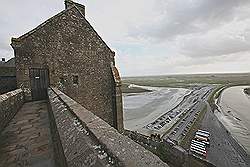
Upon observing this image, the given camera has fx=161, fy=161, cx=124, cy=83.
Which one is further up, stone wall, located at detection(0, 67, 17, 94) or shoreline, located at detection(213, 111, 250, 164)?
stone wall, located at detection(0, 67, 17, 94)

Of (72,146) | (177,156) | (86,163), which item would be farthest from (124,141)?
(177,156)

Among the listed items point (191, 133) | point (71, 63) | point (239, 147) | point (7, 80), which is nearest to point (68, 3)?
point (71, 63)

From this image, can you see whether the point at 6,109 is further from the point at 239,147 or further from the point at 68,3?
the point at 239,147

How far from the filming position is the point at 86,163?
1320 millimetres

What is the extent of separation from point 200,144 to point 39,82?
17828 millimetres

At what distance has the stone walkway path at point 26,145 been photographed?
283 centimetres

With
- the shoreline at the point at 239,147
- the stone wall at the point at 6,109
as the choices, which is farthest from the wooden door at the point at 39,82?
the shoreline at the point at 239,147

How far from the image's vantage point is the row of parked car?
16.9 metres

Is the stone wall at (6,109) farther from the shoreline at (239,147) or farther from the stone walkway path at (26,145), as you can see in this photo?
the shoreline at (239,147)

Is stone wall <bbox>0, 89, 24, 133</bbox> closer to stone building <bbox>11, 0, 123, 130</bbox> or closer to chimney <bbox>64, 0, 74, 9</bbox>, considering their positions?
stone building <bbox>11, 0, 123, 130</bbox>

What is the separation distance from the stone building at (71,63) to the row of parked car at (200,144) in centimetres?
952

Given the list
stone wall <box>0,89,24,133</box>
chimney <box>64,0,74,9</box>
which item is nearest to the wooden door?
stone wall <box>0,89,24,133</box>

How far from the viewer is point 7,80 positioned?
1180 cm

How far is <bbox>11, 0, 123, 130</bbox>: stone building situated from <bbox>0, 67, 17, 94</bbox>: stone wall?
2.93 m
